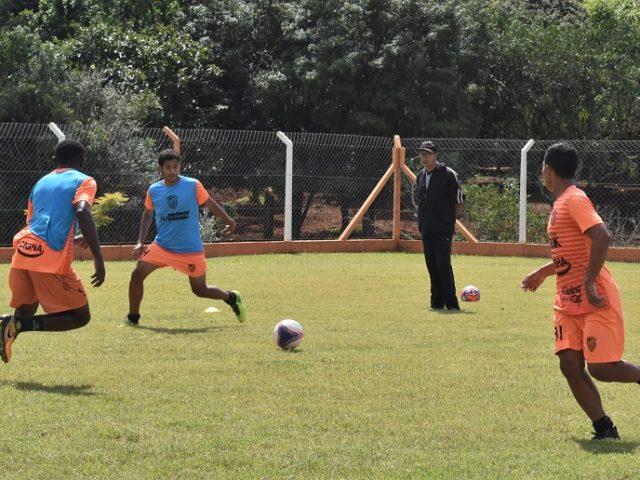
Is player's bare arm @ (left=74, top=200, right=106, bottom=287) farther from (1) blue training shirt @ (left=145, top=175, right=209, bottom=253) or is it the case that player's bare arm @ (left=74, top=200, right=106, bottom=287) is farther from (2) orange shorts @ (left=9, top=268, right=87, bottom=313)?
(1) blue training shirt @ (left=145, top=175, right=209, bottom=253)

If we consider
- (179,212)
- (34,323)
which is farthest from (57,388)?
(179,212)

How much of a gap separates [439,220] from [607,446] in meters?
7.33

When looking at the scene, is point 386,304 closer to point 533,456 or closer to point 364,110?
point 533,456

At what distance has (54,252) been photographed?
858 cm

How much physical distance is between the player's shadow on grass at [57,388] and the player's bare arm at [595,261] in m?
3.40

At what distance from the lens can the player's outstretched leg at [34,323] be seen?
8.59m

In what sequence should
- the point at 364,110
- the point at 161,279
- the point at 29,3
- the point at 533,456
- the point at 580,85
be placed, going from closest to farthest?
the point at 533,456 < the point at 161,279 < the point at 364,110 < the point at 580,85 < the point at 29,3

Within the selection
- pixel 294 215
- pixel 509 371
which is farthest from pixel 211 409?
pixel 294 215

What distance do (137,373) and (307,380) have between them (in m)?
1.27

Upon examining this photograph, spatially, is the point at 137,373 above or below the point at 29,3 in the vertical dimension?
below

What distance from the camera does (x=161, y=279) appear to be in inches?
660

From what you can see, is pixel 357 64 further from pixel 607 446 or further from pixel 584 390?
pixel 607 446

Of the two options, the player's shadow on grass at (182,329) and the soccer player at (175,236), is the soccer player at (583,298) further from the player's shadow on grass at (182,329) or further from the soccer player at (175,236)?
the soccer player at (175,236)

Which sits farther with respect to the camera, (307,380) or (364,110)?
(364,110)
